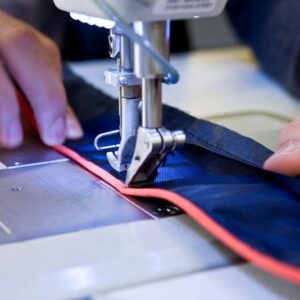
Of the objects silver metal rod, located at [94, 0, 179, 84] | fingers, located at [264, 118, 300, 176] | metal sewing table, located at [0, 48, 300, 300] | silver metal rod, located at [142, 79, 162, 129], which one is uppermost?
silver metal rod, located at [94, 0, 179, 84]

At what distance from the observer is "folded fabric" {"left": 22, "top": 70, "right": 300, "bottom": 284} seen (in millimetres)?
539

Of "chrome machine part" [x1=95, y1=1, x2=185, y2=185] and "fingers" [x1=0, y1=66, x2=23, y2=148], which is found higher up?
"chrome machine part" [x1=95, y1=1, x2=185, y2=185]

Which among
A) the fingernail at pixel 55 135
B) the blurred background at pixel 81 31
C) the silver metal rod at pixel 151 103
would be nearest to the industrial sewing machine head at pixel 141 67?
the silver metal rod at pixel 151 103

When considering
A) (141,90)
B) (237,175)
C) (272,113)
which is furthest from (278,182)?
(272,113)

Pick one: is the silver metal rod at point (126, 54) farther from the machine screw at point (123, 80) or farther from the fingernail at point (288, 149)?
the fingernail at point (288, 149)

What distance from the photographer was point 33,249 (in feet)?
1.85

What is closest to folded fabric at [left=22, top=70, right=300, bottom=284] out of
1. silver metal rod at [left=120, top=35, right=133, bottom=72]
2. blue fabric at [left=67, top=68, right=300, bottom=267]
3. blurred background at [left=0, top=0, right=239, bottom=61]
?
blue fabric at [left=67, top=68, right=300, bottom=267]

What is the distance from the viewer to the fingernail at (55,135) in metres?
0.85

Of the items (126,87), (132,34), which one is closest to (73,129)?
(126,87)

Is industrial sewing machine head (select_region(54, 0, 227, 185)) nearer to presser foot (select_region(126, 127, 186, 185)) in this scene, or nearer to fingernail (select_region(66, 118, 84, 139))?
presser foot (select_region(126, 127, 186, 185))

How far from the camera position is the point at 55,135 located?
854 mm

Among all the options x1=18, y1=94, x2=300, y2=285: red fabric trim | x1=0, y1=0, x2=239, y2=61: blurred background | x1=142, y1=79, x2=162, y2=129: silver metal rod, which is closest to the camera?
x1=18, y1=94, x2=300, y2=285: red fabric trim

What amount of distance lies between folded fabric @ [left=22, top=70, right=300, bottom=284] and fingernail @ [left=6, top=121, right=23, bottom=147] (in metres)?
0.06

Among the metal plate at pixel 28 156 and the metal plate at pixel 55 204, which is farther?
the metal plate at pixel 28 156
